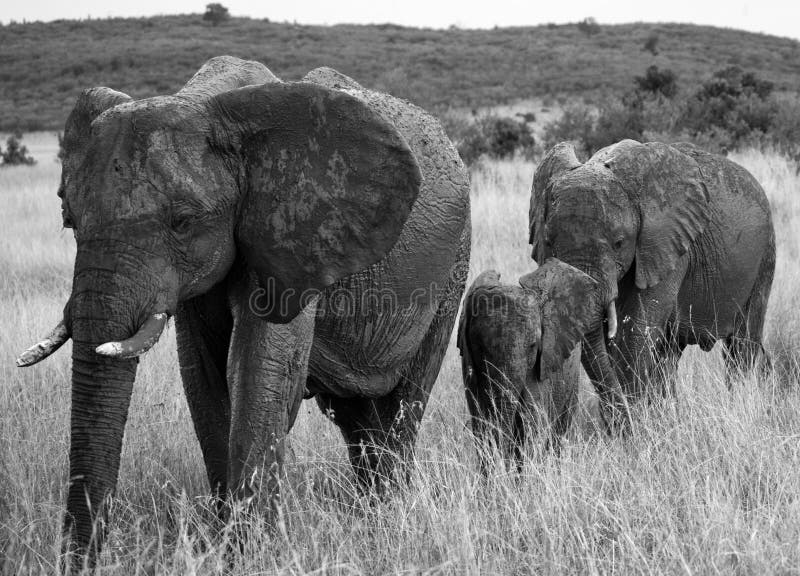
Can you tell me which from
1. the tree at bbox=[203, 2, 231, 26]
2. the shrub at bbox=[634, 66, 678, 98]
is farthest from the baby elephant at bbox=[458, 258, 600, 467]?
the tree at bbox=[203, 2, 231, 26]

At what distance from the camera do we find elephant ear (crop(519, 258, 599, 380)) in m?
4.42

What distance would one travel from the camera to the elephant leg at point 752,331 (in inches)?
249

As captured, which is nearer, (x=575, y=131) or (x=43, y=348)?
(x=43, y=348)

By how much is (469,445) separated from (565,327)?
2.42ft

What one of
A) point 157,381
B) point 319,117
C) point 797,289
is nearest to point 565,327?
point 319,117

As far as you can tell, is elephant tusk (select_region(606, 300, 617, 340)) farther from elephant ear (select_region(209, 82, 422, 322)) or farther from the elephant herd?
elephant ear (select_region(209, 82, 422, 322))

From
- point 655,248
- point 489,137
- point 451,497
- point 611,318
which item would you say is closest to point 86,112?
point 451,497

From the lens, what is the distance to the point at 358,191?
10.2 feet

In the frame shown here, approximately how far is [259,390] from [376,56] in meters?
46.0

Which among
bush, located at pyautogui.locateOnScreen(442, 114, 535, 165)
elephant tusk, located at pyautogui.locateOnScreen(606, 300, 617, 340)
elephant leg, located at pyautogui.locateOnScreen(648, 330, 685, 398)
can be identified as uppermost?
elephant tusk, located at pyautogui.locateOnScreen(606, 300, 617, 340)

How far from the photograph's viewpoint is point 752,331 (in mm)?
6453

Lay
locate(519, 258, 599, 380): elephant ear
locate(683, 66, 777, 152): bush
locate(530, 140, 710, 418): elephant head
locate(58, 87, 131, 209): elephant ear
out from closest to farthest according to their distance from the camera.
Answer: locate(58, 87, 131, 209): elephant ear < locate(519, 258, 599, 380): elephant ear < locate(530, 140, 710, 418): elephant head < locate(683, 66, 777, 152): bush

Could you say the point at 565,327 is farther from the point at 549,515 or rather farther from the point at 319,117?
the point at 319,117

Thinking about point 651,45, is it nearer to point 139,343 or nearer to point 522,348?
point 522,348
